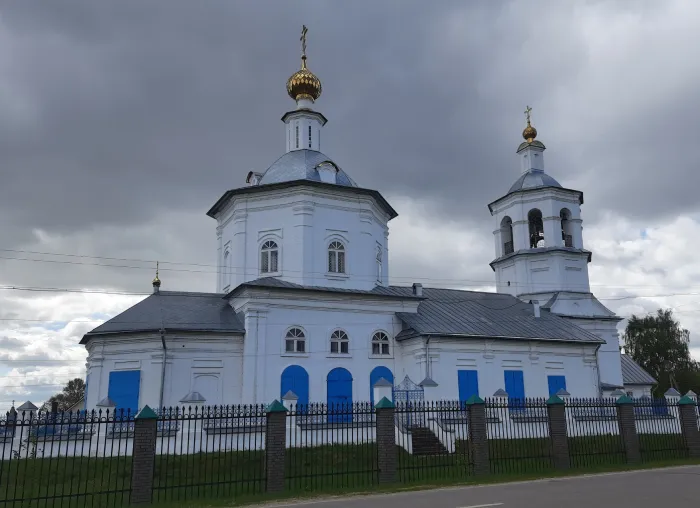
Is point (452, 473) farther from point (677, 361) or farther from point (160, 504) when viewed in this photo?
point (677, 361)

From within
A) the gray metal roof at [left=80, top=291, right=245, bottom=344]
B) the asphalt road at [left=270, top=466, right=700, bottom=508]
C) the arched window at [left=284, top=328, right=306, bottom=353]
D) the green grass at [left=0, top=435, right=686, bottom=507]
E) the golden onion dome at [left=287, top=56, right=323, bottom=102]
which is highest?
the golden onion dome at [left=287, top=56, right=323, bottom=102]

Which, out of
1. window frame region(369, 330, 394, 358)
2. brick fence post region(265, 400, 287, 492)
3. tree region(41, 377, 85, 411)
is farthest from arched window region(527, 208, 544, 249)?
tree region(41, 377, 85, 411)

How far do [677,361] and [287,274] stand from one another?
39508 millimetres

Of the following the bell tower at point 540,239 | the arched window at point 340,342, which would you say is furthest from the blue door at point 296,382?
the bell tower at point 540,239

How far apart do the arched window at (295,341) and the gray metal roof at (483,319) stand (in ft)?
13.2

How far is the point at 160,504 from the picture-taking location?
443 inches

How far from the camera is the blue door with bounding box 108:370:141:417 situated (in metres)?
21.4

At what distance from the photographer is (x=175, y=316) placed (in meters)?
22.8

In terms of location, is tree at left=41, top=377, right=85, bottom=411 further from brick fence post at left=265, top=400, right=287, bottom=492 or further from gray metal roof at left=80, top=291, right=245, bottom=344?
brick fence post at left=265, top=400, right=287, bottom=492

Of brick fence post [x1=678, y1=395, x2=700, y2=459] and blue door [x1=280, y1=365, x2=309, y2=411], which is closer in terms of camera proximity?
brick fence post [x1=678, y1=395, x2=700, y2=459]

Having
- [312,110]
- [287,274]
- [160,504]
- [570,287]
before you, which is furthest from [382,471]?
[570,287]

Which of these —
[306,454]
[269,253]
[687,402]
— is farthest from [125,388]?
[687,402]

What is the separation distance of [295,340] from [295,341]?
0.12ft

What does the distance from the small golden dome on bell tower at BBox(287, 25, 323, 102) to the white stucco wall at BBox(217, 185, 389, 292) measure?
5.97 metres
